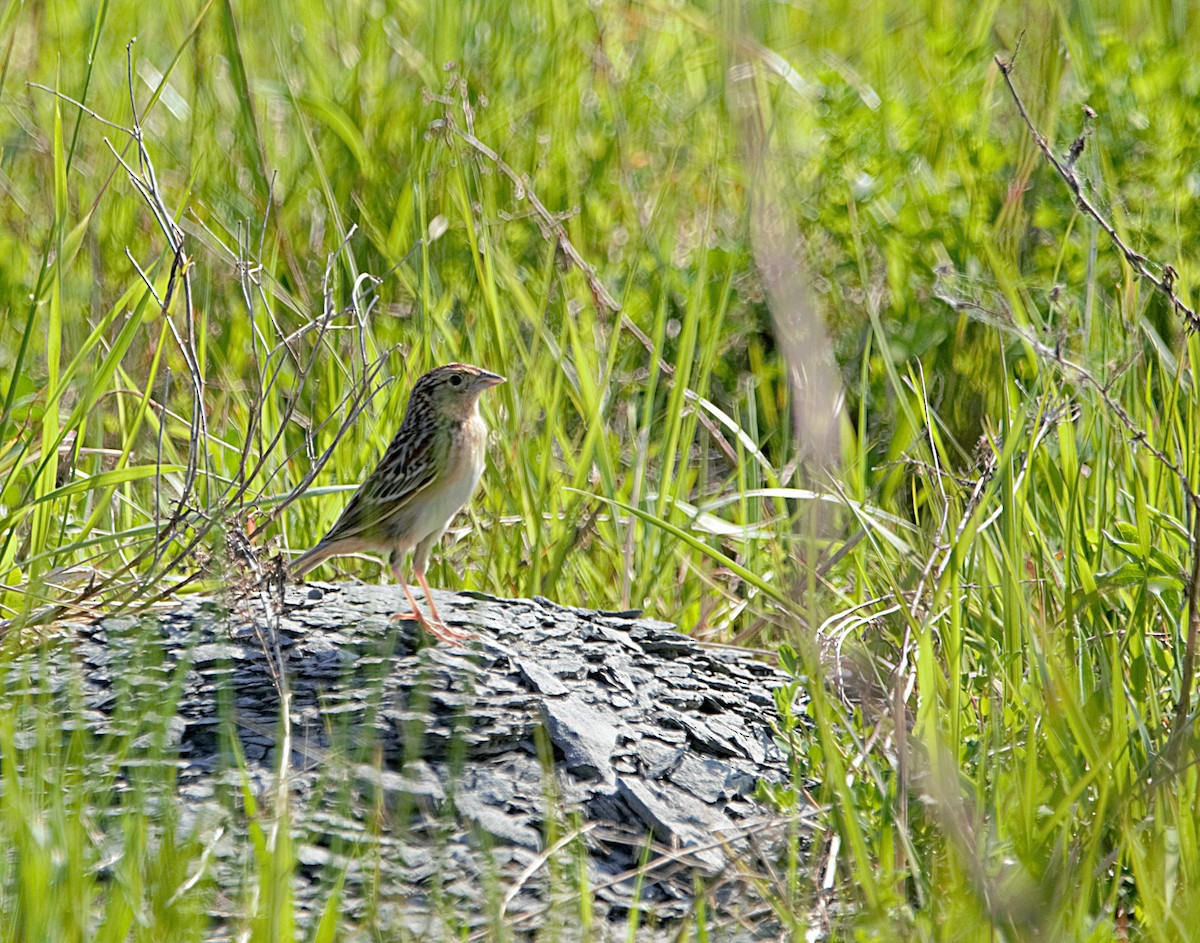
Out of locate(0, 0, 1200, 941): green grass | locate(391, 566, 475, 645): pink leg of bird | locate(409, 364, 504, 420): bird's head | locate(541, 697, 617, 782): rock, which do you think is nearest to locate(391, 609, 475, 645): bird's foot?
locate(391, 566, 475, 645): pink leg of bird

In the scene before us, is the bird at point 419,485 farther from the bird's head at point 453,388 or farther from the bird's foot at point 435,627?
the bird's foot at point 435,627

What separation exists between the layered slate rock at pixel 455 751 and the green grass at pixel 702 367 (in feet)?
0.56

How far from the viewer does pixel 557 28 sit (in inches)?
296

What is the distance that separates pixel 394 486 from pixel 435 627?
0.84m

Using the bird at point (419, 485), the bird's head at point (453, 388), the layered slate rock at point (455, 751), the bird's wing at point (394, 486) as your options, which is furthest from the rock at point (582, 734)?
the bird's head at point (453, 388)

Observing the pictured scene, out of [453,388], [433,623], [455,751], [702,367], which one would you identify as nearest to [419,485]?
[453,388]

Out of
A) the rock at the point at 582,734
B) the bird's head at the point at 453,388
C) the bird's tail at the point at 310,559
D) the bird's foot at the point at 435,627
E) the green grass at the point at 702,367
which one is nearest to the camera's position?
the green grass at the point at 702,367

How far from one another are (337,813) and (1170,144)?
4.50 metres

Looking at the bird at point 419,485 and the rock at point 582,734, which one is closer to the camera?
the rock at point 582,734

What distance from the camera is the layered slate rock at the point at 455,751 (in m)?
3.18

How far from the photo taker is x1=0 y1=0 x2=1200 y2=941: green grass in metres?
3.17

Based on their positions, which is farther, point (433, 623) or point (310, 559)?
point (310, 559)

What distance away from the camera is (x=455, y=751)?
3164 millimetres

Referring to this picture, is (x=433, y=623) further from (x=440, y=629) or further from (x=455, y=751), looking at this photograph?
(x=455, y=751)
